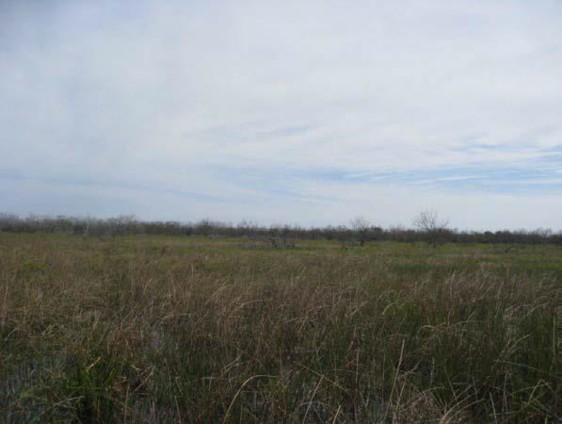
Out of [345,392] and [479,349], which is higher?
[479,349]

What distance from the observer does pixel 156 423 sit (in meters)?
2.96

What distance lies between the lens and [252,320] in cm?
496

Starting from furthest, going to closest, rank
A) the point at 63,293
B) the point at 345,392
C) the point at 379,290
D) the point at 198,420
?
the point at 379,290, the point at 63,293, the point at 345,392, the point at 198,420

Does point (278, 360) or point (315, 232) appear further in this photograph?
point (315, 232)

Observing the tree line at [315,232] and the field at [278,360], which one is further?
the tree line at [315,232]

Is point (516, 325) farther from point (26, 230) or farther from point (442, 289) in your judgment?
point (26, 230)

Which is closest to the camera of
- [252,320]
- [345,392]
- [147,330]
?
[345,392]

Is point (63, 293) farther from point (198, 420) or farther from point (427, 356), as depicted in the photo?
point (427, 356)

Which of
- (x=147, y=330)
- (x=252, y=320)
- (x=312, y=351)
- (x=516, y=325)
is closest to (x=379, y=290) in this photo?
(x=516, y=325)

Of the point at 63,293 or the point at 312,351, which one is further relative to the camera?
the point at 63,293

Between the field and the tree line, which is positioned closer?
the field

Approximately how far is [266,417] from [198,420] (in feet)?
1.75

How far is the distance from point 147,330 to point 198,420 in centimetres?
204

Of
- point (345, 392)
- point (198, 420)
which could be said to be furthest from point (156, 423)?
point (345, 392)
